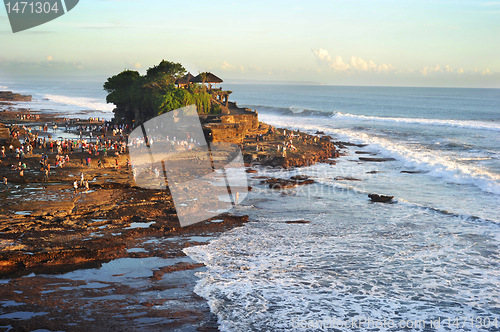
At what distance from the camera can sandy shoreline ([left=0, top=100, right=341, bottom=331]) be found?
11523mm

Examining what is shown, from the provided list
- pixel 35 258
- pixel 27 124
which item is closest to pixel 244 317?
pixel 35 258

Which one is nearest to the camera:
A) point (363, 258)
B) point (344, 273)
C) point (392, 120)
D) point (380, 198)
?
point (344, 273)

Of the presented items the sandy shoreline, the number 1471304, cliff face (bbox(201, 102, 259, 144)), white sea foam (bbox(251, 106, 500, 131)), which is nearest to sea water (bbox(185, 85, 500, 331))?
the number 1471304

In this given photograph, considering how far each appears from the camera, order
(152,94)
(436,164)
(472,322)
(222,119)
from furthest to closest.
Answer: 1. (152,94)
2. (222,119)
3. (436,164)
4. (472,322)

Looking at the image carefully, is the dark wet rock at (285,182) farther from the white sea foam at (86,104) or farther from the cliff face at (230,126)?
the white sea foam at (86,104)

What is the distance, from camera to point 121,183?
25922 millimetres

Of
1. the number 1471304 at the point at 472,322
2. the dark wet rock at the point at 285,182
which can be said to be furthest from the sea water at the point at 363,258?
the dark wet rock at the point at 285,182

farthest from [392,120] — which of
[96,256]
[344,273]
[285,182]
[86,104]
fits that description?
[86,104]

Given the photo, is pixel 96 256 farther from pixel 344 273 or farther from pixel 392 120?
pixel 392 120

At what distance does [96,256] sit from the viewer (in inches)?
614

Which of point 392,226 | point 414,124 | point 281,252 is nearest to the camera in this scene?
point 281,252

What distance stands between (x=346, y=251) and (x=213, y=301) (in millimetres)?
7326

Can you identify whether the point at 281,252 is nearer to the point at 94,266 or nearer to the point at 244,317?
the point at 244,317

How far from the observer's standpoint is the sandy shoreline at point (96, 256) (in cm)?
1152
